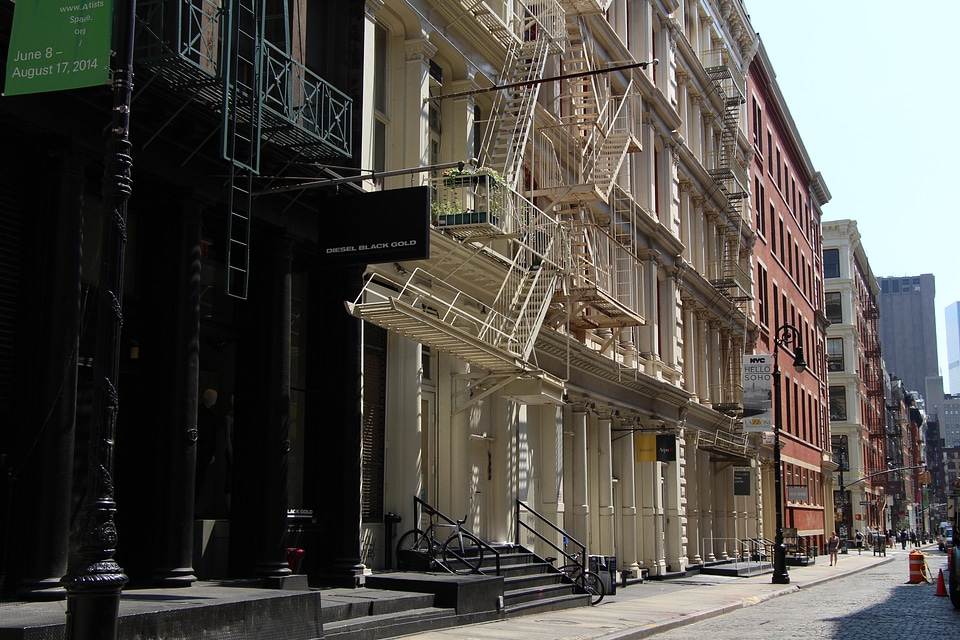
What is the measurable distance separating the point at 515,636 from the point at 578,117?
1418cm

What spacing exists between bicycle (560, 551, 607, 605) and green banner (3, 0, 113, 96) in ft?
47.5

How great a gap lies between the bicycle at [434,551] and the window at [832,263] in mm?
79966

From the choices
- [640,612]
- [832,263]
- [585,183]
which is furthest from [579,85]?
[832,263]

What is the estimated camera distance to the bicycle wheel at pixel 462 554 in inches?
693

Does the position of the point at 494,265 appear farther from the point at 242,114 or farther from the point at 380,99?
the point at 242,114

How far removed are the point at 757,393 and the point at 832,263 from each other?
62835mm

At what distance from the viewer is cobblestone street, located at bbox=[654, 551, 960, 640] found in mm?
17078

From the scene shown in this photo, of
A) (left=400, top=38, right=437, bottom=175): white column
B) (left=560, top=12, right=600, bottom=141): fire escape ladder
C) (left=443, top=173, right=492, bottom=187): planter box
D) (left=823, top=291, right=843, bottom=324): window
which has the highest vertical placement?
(left=823, top=291, right=843, bottom=324): window

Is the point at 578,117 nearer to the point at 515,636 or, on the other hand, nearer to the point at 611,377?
the point at 611,377

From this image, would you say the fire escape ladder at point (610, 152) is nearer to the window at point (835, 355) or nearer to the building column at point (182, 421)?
the building column at point (182, 421)

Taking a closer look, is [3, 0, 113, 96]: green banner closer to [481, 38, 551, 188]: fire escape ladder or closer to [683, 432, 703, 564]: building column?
[481, 38, 551, 188]: fire escape ladder

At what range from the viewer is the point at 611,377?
2833 centimetres

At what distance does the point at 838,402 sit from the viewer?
9094cm

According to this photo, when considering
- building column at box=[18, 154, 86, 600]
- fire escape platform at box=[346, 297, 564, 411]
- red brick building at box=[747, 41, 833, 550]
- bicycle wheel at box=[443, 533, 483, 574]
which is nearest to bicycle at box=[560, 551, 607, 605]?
bicycle wheel at box=[443, 533, 483, 574]
